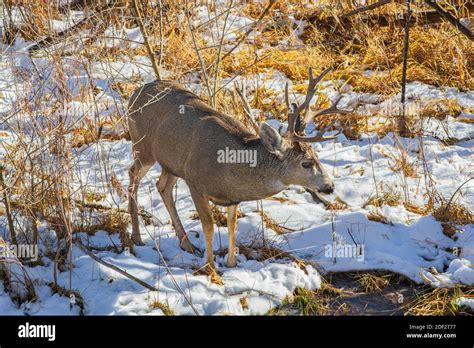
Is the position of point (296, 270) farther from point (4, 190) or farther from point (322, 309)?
point (4, 190)

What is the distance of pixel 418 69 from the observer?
10.6 meters

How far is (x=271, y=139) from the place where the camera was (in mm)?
6199

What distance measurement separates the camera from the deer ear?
6.16 metres

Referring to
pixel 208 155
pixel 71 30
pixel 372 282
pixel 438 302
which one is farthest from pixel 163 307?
pixel 71 30

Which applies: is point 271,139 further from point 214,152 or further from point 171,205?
point 171,205

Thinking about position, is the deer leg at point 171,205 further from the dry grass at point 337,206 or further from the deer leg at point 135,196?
the dry grass at point 337,206

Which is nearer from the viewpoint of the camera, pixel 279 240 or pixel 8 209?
pixel 8 209

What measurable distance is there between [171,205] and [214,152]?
110 centimetres

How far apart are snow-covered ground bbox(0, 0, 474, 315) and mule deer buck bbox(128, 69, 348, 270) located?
0.37 meters

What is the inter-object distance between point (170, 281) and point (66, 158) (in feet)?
4.45

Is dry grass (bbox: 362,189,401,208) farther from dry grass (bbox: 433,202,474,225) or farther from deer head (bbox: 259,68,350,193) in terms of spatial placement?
deer head (bbox: 259,68,350,193)

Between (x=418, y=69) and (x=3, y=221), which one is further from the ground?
(x=418, y=69)

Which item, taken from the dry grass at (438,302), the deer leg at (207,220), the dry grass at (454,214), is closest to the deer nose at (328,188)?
the deer leg at (207,220)

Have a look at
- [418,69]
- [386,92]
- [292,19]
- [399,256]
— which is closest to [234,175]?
[399,256]
